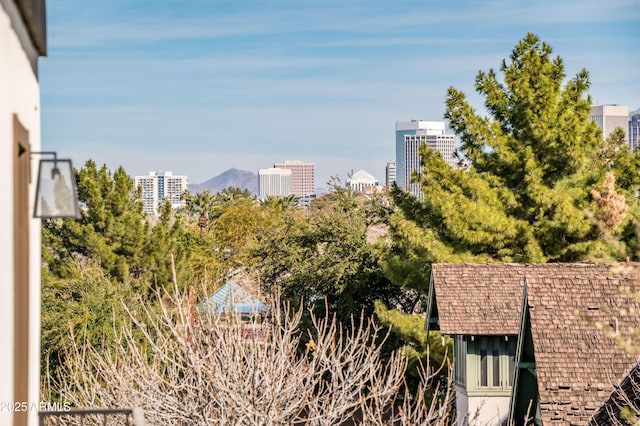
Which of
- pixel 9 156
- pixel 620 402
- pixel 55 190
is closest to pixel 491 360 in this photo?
pixel 620 402

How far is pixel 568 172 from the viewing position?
27.5 metres

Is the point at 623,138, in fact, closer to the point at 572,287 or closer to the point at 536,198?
the point at 536,198

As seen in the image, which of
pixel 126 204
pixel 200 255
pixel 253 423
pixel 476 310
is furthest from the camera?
pixel 200 255

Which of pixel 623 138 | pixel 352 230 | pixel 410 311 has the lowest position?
pixel 410 311

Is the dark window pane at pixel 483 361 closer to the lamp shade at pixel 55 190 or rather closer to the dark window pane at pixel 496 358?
the dark window pane at pixel 496 358

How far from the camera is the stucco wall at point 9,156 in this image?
484 cm

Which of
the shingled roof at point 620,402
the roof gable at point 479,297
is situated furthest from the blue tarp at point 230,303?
the shingled roof at point 620,402

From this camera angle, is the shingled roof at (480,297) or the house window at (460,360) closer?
the shingled roof at (480,297)

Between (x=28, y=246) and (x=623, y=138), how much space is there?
91.8 feet

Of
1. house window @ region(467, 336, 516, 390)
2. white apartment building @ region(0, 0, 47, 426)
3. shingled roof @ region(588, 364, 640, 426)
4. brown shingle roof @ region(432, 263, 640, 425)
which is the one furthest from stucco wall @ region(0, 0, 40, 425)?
house window @ region(467, 336, 516, 390)

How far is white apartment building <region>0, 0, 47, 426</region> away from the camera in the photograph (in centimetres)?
489

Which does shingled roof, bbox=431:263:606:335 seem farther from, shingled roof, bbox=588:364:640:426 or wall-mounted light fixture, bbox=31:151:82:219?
wall-mounted light fixture, bbox=31:151:82:219

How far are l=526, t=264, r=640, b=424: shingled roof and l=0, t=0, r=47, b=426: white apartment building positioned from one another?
9.42m

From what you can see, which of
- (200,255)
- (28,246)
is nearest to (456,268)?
(28,246)
